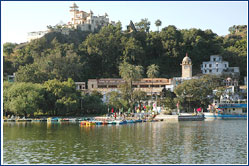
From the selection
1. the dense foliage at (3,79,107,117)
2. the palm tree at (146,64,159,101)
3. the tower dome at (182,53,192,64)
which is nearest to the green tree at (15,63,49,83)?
the dense foliage at (3,79,107,117)

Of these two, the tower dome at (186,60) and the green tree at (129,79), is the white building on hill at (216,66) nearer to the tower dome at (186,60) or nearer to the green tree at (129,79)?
the tower dome at (186,60)

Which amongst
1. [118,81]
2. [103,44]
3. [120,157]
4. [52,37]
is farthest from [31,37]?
[120,157]

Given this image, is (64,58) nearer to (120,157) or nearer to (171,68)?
(171,68)

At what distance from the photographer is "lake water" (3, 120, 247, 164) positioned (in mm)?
39344

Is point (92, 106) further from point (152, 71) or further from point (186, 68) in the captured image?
point (186, 68)

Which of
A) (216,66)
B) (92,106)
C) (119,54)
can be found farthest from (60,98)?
(216,66)

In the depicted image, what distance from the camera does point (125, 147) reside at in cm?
4678

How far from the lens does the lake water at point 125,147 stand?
39.3 metres

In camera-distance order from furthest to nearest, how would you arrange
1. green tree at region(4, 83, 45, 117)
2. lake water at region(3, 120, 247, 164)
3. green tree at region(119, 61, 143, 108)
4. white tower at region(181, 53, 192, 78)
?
1. white tower at region(181, 53, 192, 78)
2. green tree at region(119, 61, 143, 108)
3. green tree at region(4, 83, 45, 117)
4. lake water at region(3, 120, 247, 164)

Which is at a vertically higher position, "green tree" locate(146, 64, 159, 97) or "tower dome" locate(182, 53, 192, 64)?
"tower dome" locate(182, 53, 192, 64)

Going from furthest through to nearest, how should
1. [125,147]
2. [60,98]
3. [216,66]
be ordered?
[216,66], [60,98], [125,147]

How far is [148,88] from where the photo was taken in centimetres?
11556

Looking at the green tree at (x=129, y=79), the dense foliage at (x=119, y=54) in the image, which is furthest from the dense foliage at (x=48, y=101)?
the dense foliage at (x=119, y=54)

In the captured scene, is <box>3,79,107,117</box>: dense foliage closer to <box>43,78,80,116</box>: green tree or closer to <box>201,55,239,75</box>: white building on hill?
<box>43,78,80,116</box>: green tree
